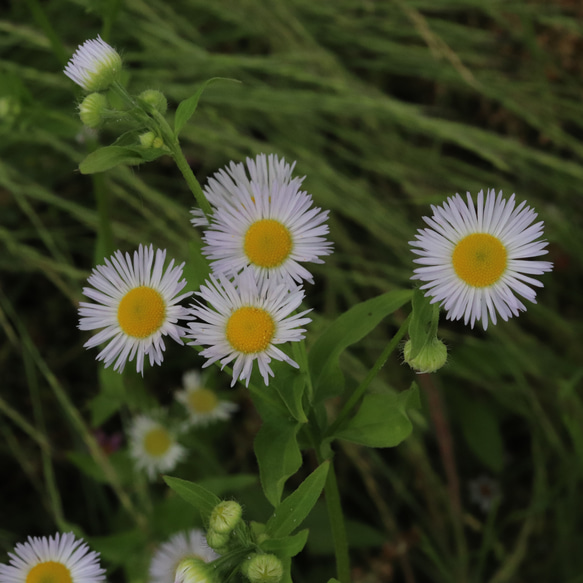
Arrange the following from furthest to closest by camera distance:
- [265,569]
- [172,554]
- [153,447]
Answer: [153,447]
[172,554]
[265,569]

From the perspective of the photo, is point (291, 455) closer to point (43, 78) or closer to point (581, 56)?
point (43, 78)

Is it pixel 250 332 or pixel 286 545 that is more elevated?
pixel 250 332

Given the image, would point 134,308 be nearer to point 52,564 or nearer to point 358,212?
point 52,564

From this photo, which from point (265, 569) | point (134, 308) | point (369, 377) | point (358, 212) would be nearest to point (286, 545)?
point (265, 569)

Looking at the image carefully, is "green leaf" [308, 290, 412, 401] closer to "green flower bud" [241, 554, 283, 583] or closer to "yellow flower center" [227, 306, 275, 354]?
"yellow flower center" [227, 306, 275, 354]

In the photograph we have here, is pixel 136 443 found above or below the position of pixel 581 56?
below

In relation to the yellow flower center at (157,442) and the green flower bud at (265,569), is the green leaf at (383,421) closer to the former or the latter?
the green flower bud at (265,569)

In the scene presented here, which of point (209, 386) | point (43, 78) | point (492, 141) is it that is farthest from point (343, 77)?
point (209, 386)
